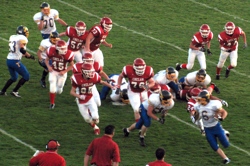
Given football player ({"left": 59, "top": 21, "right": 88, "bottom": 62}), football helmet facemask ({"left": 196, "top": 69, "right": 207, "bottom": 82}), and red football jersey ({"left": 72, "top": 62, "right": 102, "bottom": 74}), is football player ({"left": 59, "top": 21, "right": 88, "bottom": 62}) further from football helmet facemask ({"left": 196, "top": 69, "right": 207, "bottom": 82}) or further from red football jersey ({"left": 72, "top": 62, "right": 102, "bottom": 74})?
football helmet facemask ({"left": 196, "top": 69, "right": 207, "bottom": 82})

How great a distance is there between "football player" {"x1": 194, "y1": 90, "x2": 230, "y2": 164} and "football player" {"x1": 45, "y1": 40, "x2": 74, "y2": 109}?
2.87 m

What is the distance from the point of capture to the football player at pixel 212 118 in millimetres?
12023

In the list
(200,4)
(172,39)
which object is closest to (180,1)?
(200,4)

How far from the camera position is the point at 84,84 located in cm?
1284

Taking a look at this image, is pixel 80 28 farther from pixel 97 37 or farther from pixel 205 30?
pixel 205 30

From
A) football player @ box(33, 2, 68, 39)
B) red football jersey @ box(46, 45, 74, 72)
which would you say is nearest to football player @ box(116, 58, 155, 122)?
red football jersey @ box(46, 45, 74, 72)

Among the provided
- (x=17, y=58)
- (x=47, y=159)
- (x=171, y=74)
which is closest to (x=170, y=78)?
(x=171, y=74)

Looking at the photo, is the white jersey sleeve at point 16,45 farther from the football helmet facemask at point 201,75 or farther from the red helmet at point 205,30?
the red helmet at point 205,30

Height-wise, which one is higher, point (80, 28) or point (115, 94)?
point (80, 28)

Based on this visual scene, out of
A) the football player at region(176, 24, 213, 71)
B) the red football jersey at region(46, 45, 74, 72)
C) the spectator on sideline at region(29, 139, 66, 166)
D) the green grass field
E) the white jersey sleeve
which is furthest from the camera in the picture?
the football player at region(176, 24, 213, 71)

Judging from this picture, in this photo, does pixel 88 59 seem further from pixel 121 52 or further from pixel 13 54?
pixel 121 52

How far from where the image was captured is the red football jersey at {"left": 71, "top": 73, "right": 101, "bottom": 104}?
1281 centimetres

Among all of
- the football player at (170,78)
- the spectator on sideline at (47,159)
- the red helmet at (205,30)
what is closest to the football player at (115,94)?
the football player at (170,78)

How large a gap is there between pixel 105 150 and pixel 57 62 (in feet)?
12.6
